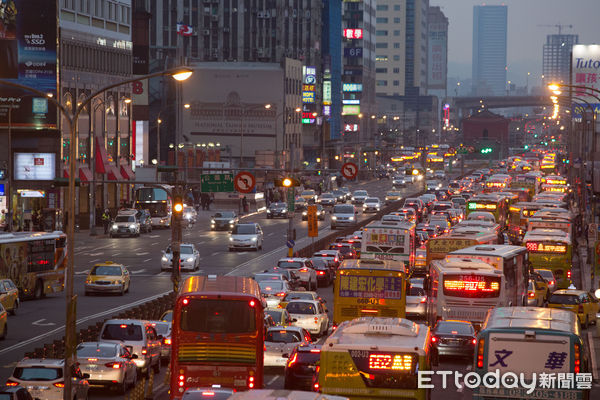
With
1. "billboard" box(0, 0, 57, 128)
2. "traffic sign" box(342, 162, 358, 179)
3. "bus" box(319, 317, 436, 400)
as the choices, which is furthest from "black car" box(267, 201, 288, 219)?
"bus" box(319, 317, 436, 400)

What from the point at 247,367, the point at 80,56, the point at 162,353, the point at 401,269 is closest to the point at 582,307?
the point at 401,269

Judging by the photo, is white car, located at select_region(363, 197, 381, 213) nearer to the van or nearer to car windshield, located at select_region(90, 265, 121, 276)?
car windshield, located at select_region(90, 265, 121, 276)

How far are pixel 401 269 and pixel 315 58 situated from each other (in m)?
151

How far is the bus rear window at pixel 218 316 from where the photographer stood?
24.1 m

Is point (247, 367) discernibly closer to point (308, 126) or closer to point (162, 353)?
point (162, 353)

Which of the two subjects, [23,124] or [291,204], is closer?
[291,204]

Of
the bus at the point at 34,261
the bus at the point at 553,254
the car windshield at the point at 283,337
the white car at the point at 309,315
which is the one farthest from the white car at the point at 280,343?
the bus at the point at 553,254

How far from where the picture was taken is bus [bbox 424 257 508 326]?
34.9 meters

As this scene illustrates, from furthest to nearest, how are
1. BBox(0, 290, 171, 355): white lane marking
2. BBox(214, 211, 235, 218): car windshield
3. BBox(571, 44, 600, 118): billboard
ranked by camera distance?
BBox(571, 44, 600, 118): billboard
BBox(214, 211, 235, 218): car windshield
BBox(0, 290, 171, 355): white lane marking

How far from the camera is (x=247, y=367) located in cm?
2391

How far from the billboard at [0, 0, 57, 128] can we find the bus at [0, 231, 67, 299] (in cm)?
3491

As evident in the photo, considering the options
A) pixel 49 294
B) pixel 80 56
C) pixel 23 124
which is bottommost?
pixel 49 294

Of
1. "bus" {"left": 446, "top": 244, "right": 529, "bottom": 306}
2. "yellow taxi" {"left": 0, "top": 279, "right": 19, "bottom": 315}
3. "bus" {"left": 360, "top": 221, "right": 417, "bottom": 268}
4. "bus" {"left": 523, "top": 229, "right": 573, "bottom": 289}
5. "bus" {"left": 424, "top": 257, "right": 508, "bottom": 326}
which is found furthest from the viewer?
"bus" {"left": 523, "top": 229, "right": 573, "bottom": 289}

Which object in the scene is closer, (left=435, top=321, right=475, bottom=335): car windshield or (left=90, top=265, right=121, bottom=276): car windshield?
(left=435, top=321, right=475, bottom=335): car windshield
